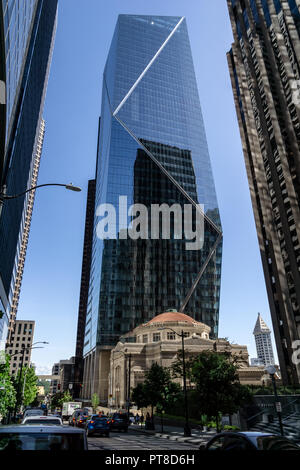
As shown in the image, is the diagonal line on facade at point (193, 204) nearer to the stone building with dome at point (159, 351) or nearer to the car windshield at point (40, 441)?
the stone building with dome at point (159, 351)

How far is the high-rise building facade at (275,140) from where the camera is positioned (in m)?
62.9

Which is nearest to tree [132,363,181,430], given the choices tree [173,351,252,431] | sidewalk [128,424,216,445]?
sidewalk [128,424,216,445]

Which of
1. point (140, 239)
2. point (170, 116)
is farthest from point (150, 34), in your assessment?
point (140, 239)

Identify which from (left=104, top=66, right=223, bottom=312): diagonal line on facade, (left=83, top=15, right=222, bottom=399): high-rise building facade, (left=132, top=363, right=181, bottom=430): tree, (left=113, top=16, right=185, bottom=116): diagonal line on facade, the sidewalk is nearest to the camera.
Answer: the sidewalk

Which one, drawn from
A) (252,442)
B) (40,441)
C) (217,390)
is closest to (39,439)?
(40,441)

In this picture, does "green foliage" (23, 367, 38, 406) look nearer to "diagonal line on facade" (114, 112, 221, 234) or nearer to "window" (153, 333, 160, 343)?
"window" (153, 333, 160, 343)

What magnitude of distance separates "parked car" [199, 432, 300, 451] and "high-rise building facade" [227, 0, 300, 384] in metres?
57.5

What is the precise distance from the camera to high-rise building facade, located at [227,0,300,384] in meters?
62.9

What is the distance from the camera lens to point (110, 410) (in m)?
77.1

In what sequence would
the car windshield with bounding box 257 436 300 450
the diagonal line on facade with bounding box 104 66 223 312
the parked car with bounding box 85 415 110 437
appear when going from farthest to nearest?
the diagonal line on facade with bounding box 104 66 223 312 → the parked car with bounding box 85 415 110 437 → the car windshield with bounding box 257 436 300 450

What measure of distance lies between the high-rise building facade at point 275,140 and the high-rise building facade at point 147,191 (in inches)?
1626

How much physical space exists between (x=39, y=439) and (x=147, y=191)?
118 metres

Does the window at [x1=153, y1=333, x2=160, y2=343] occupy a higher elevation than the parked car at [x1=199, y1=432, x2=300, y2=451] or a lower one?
higher

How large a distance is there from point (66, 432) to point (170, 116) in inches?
5696
